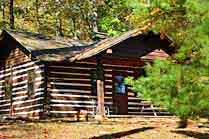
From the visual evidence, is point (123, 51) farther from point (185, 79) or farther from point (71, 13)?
point (71, 13)

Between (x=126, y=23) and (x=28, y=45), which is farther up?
(x=126, y=23)

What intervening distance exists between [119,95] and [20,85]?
6.20 m

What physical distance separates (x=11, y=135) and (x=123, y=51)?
42.0 ft

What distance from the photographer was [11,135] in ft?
54.2

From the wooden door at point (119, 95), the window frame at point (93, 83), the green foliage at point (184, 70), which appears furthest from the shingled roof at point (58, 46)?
the green foliage at point (184, 70)

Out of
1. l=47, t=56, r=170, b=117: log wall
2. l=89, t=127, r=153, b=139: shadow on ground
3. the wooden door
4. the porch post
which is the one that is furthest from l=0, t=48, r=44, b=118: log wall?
l=89, t=127, r=153, b=139: shadow on ground

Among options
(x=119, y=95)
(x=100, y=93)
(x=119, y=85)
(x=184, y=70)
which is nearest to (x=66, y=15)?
(x=119, y=85)

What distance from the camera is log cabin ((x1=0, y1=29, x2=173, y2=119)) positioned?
27109 millimetres

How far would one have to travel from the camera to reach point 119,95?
99.4 ft

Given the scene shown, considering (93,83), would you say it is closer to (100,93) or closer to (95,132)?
(100,93)

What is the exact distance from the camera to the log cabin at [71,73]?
2711cm

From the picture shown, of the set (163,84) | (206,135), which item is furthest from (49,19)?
(163,84)

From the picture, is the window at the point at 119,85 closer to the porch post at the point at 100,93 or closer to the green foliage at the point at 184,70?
the porch post at the point at 100,93

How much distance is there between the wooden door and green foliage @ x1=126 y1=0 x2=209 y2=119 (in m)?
15.5
